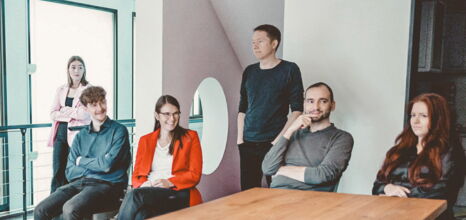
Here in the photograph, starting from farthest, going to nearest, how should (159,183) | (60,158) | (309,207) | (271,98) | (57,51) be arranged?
1. (57,51)
2. (60,158)
3. (271,98)
4. (159,183)
5. (309,207)

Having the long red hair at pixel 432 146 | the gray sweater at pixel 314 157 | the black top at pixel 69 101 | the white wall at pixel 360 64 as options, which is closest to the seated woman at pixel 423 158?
the long red hair at pixel 432 146

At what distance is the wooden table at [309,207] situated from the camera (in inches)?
Result: 65.4

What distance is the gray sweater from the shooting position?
7.90ft

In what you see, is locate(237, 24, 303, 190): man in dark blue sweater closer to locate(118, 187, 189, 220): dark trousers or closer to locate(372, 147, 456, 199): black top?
locate(118, 187, 189, 220): dark trousers

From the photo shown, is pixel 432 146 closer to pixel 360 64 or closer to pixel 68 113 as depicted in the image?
pixel 360 64

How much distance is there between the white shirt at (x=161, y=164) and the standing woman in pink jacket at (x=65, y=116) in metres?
1.07

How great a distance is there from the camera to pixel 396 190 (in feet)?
7.32

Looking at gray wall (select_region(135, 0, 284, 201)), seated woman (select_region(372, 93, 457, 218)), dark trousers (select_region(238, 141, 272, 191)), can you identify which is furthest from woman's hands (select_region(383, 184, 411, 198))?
gray wall (select_region(135, 0, 284, 201))

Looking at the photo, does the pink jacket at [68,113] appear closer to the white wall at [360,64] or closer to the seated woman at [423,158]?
the white wall at [360,64]

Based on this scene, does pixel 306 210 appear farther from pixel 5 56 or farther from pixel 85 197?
pixel 5 56

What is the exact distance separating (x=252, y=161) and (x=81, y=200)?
40.9 inches

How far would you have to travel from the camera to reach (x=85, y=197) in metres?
2.79

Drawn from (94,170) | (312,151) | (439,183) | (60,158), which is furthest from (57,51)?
(439,183)

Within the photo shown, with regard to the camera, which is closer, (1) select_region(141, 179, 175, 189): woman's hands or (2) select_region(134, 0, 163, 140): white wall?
(1) select_region(141, 179, 175, 189): woman's hands
